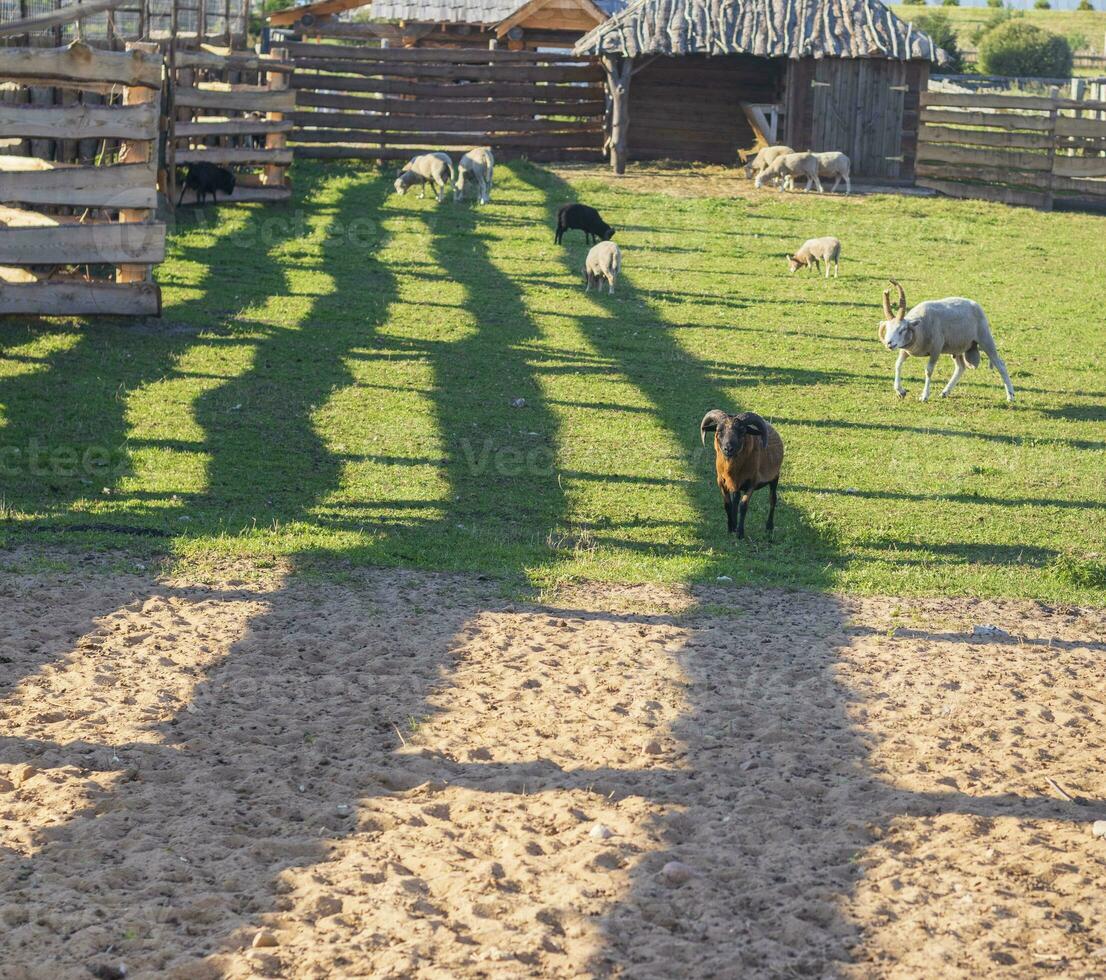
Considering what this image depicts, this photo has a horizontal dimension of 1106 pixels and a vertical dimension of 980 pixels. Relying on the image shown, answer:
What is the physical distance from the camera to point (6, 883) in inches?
186

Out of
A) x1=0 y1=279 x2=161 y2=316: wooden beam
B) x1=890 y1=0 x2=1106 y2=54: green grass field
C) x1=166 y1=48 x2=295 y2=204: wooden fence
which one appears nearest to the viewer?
x1=0 y1=279 x2=161 y2=316: wooden beam

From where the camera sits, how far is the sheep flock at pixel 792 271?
374 inches

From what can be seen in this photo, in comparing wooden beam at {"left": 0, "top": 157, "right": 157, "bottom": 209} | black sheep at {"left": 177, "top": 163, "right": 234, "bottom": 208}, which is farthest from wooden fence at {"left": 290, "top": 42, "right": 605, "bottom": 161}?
wooden beam at {"left": 0, "top": 157, "right": 157, "bottom": 209}

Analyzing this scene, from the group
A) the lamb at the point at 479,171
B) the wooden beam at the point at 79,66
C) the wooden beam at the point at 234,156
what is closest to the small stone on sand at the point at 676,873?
the wooden beam at the point at 79,66

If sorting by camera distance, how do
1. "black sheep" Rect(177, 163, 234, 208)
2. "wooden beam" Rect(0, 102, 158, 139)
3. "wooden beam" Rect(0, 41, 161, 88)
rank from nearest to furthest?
"wooden beam" Rect(0, 41, 161, 88) < "wooden beam" Rect(0, 102, 158, 139) < "black sheep" Rect(177, 163, 234, 208)

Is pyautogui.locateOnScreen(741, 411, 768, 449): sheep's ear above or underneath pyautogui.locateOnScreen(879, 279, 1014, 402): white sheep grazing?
underneath

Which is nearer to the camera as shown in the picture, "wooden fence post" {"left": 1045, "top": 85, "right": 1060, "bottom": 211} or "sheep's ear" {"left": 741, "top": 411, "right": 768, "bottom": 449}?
"sheep's ear" {"left": 741, "top": 411, "right": 768, "bottom": 449}

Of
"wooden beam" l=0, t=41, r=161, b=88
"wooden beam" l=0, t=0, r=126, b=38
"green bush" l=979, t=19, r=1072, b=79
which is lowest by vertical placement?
"wooden beam" l=0, t=41, r=161, b=88

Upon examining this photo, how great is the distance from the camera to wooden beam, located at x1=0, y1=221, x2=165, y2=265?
13344 millimetres

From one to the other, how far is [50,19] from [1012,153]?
2009 cm

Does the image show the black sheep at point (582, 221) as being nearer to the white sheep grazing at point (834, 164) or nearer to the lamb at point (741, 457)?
the white sheep grazing at point (834, 164)

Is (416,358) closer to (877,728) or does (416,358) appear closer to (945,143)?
(877,728)

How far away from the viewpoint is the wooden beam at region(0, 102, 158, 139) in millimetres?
13336

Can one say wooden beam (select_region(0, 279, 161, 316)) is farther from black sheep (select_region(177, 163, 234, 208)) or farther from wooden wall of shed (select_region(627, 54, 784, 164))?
wooden wall of shed (select_region(627, 54, 784, 164))
